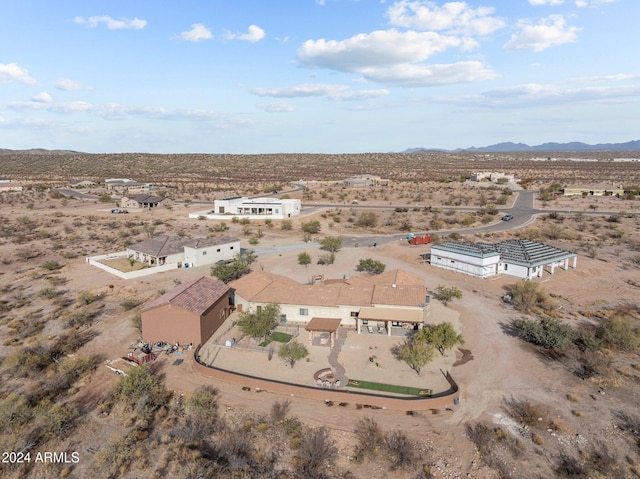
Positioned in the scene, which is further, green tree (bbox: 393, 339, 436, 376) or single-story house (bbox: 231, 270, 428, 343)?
single-story house (bbox: 231, 270, 428, 343)

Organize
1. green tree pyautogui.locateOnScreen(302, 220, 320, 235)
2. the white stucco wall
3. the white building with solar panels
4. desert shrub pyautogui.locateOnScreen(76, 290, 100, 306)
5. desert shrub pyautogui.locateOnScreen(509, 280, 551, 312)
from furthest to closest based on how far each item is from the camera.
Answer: green tree pyautogui.locateOnScreen(302, 220, 320, 235), the white stucco wall, the white building with solar panels, desert shrub pyautogui.locateOnScreen(76, 290, 100, 306), desert shrub pyautogui.locateOnScreen(509, 280, 551, 312)

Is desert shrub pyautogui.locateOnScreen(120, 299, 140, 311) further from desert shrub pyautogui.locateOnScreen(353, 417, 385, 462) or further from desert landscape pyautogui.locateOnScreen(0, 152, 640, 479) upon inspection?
desert shrub pyautogui.locateOnScreen(353, 417, 385, 462)

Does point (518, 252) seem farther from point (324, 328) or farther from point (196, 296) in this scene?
point (196, 296)

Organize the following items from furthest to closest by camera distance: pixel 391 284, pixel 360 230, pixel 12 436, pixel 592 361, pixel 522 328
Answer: pixel 360 230 < pixel 391 284 < pixel 522 328 < pixel 592 361 < pixel 12 436

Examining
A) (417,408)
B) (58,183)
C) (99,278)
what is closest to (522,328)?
(417,408)

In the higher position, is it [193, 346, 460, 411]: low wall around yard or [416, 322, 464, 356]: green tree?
[416, 322, 464, 356]: green tree

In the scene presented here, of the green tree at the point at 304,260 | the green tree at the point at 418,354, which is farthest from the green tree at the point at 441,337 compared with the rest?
the green tree at the point at 304,260

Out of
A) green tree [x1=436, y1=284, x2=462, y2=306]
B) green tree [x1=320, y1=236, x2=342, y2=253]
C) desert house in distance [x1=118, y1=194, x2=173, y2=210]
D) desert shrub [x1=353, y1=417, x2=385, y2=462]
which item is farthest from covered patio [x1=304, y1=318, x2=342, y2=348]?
desert house in distance [x1=118, y1=194, x2=173, y2=210]

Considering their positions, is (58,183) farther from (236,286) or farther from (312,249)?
(236,286)
